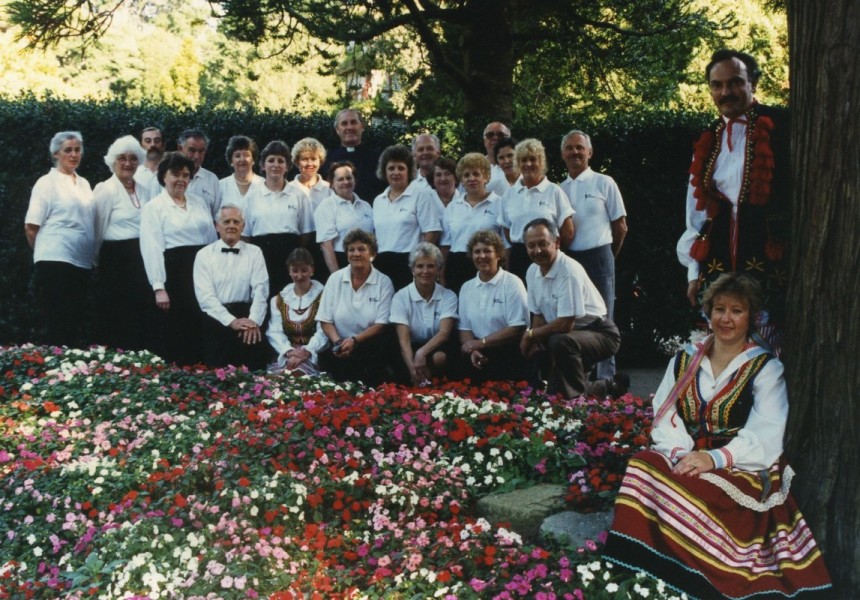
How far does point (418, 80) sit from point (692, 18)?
12.2 ft

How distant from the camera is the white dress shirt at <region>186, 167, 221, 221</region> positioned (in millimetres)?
8788

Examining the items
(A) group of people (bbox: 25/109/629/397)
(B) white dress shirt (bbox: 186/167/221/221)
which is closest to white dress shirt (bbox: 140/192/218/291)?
(A) group of people (bbox: 25/109/629/397)

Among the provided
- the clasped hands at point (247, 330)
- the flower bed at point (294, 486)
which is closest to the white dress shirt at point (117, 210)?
the clasped hands at point (247, 330)

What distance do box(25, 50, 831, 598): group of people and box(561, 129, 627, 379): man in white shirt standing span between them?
0.04 ft

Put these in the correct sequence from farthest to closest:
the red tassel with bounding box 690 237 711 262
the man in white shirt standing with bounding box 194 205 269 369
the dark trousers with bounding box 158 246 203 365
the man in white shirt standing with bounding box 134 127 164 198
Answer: the man in white shirt standing with bounding box 134 127 164 198 → the dark trousers with bounding box 158 246 203 365 → the man in white shirt standing with bounding box 194 205 269 369 → the red tassel with bounding box 690 237 711 262

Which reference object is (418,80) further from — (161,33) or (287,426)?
(161,33)

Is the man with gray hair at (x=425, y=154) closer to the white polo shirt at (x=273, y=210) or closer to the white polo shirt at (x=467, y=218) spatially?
the white polo shirt at (x=467, y=218)

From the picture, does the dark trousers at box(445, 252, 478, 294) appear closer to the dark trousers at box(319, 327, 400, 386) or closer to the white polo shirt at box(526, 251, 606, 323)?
the dark trousers at box(319, 327, 400, 386)

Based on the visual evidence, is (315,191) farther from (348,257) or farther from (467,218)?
(467,218)

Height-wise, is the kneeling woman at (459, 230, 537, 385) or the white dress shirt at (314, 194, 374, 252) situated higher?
the white dress shirt at (314, 194, 374, 252)

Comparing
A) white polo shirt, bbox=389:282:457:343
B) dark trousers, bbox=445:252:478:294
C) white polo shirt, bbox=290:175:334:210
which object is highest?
white polo shirt, bbox=290:175:334:210

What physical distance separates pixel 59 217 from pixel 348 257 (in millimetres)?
2633

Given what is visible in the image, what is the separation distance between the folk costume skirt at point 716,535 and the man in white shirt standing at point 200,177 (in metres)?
Result: 5.57

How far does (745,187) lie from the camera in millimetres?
4660
